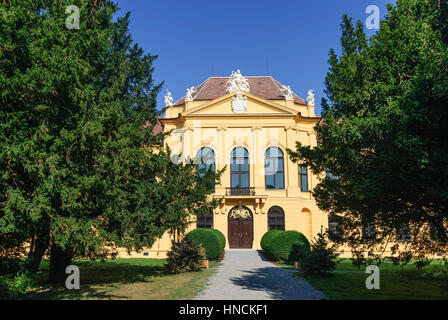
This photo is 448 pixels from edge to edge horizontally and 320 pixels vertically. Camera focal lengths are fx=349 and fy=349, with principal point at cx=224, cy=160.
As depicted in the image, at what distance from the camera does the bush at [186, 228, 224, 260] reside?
69.3 ft

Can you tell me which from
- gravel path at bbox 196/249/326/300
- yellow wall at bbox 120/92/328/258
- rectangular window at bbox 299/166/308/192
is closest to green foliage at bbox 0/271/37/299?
gravel path at bbox 196/249/326/300

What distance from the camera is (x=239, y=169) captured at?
1280 inches

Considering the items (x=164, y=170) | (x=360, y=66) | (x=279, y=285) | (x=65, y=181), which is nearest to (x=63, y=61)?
(x=65, y=181)

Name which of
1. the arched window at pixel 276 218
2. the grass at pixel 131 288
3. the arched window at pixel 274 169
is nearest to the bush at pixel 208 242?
the grass at pixel 131 288

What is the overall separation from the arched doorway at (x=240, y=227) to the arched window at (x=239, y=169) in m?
2.17

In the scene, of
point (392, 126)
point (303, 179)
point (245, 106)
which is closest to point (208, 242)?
point (392, 126)

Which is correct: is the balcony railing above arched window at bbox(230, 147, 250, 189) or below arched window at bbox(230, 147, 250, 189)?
below

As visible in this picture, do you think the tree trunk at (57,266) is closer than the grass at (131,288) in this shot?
No

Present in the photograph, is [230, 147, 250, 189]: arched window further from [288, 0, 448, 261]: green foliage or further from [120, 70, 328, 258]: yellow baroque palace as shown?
[288, 0, 448, 261]: green foliage

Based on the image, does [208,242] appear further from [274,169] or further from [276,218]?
[274,169]

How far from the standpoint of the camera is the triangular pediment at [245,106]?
32781mm

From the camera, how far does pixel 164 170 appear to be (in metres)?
14.8

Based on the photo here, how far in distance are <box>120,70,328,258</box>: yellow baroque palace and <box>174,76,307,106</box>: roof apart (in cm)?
280

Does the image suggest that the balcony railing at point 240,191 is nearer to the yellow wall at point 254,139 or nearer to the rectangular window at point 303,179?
the yellow wall at point 254,139
